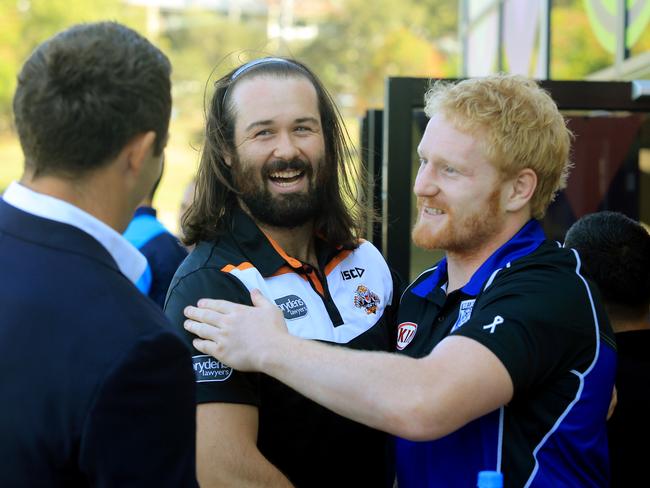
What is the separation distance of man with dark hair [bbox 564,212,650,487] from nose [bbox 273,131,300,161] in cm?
91

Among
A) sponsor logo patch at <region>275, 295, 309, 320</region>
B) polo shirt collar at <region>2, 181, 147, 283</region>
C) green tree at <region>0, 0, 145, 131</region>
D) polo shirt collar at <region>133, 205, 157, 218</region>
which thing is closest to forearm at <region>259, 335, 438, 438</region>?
sponsor logo patch at <region>275, 295, 309, 320</region>

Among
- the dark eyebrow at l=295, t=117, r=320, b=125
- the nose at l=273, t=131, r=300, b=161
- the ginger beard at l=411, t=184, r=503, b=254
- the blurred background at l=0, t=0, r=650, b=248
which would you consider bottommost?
the ginger beard at l=411, t=184, r=503, b=254

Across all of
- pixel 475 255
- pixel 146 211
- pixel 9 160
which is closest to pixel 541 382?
pixel 475 255

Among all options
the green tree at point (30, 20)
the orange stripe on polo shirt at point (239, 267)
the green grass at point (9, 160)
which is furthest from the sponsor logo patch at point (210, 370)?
the green tree at point (30, 20)

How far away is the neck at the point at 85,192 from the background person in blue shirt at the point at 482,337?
647 millimetres

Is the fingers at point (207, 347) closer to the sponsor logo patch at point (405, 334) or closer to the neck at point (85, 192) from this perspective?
the sponsor logo patch at point (405, 334)

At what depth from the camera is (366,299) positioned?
8.36ft

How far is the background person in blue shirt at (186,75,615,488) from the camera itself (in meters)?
1.81

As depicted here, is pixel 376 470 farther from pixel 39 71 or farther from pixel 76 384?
pixel 39 71

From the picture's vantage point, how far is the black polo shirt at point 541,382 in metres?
1.85

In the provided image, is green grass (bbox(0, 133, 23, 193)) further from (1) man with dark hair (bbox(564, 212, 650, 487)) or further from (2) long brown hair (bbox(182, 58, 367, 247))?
(1) man with dark hair (bbox(564, 212, 650, 487))

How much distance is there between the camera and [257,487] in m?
2.05

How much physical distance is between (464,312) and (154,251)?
2.25m

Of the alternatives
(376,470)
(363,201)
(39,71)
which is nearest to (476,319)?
(376,470)
